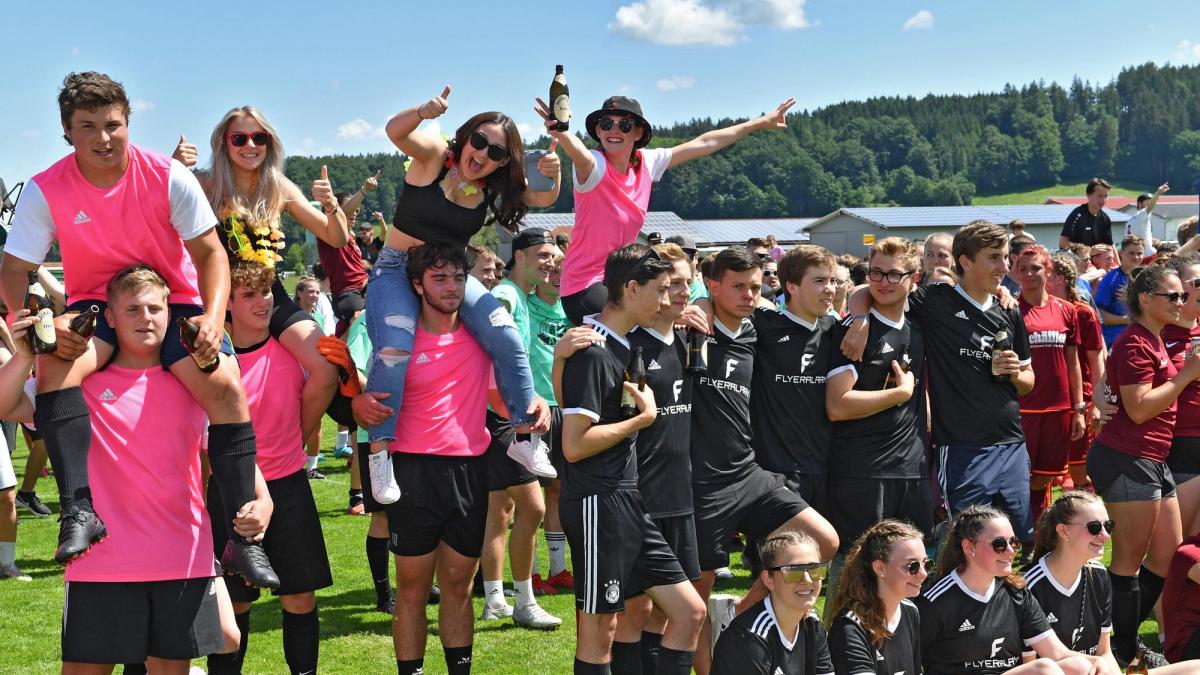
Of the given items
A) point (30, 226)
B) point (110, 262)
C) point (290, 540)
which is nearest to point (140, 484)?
point (110, 262)

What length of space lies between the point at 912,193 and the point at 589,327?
444ft

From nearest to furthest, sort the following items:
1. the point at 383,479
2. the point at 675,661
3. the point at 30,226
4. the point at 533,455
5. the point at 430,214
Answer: the point at 30,226 < the point at 675,661 < the point at 383,479 < the point at 430,214 < the point at 533,455

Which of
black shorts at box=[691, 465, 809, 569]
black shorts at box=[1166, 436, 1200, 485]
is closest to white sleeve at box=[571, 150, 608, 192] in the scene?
black shorts at box=[691, 465, 809, 569]

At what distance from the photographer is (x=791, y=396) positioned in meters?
6.36

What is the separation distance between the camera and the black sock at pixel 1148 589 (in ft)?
22.7

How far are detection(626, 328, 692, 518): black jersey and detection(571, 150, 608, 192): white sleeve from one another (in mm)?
1338

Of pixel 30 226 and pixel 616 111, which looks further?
pixel 616 111

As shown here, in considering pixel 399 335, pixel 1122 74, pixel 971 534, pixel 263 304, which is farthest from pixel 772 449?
pixel 1122 74

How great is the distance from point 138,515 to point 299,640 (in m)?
1.35

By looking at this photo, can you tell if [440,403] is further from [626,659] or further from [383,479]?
[626,659]

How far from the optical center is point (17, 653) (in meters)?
7.05

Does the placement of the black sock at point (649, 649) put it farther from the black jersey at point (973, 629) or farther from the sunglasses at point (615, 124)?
the sunglasses at point (615, 124)

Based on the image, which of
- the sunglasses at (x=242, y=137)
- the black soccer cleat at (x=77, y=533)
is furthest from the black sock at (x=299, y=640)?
the sunglasses at (x=242, y=137)

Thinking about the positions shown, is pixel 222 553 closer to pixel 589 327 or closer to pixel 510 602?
pixel 589 327
